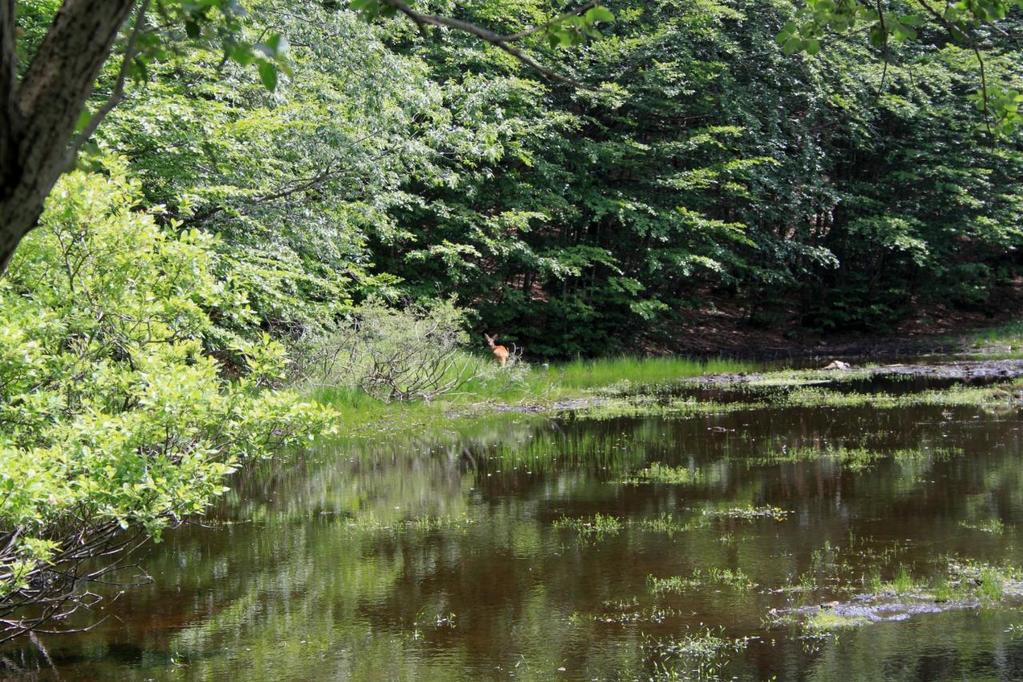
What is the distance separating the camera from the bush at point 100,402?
5.77m

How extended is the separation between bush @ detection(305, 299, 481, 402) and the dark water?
3.00 metres

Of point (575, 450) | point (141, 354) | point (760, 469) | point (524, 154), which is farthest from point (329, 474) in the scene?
point (524, 154)

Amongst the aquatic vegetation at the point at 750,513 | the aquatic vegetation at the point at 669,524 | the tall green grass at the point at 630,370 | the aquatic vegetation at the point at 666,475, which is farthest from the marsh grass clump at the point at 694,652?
→ the tall green grass at the point at 630,370

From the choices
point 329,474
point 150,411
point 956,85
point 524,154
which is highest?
point 956,85

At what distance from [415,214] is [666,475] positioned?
39.2 ft

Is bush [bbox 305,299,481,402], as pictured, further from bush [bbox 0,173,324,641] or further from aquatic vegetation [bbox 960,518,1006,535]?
aquatic vegetation [bbox 960,518,1006,535]

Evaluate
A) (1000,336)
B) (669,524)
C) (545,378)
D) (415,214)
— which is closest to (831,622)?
(669,524)

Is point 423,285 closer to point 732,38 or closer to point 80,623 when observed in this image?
point 732,38

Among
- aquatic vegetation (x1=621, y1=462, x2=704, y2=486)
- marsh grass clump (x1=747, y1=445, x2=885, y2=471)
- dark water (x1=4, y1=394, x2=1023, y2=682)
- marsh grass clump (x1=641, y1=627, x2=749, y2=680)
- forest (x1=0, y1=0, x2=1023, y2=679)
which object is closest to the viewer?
forest (x1=0, y1=0, x2=1023, y2=679)

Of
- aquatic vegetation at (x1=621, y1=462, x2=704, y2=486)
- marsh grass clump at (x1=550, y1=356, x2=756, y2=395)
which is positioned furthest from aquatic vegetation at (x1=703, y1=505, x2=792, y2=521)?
marsh grass clump at (x1=550, y1=356, x2=756, y2=395)

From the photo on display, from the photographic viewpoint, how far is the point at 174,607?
7.30 m

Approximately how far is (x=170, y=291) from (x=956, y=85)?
24.5 metres

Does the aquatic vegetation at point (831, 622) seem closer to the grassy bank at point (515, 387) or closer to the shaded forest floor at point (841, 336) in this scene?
the grassy bank at point (515, 387)

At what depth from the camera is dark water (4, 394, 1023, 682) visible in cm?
601
